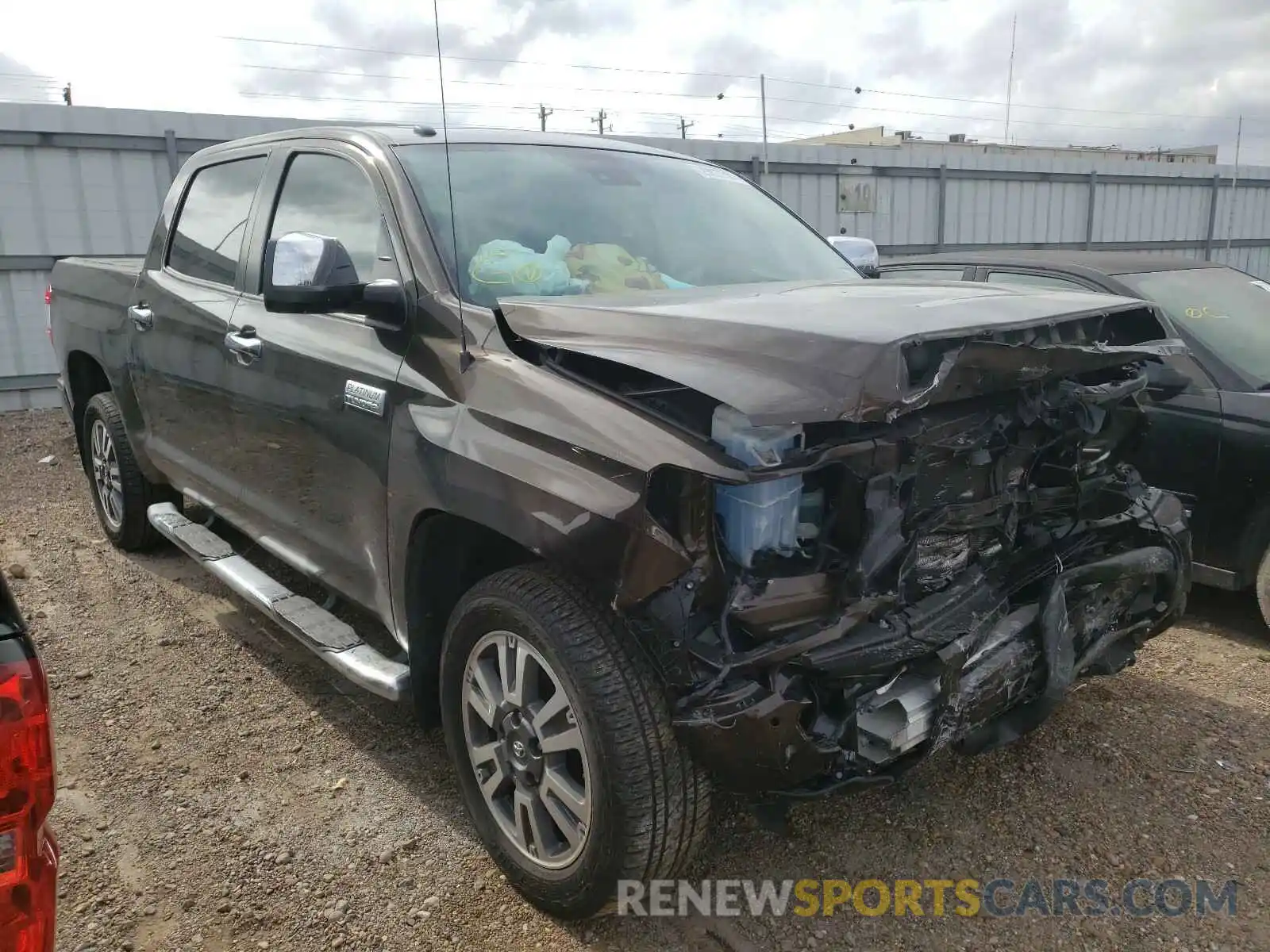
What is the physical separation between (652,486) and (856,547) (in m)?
0.49

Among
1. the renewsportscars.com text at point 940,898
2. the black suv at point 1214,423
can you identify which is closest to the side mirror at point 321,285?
the renewsportscars.com text at point 940,898

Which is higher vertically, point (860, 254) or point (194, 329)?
point (860, 254)

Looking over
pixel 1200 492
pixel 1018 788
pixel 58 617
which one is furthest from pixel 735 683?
pixel 58 617

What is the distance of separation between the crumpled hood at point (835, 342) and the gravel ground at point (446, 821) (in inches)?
54.5

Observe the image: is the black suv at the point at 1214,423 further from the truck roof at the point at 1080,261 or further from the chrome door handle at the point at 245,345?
Result: the chrome door handle at the point at 245,345

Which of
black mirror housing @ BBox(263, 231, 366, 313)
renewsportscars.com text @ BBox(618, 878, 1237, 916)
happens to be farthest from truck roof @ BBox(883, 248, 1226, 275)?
black mirror housing @ BBox(263, 231, 366, 313)

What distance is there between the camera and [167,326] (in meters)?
4.18

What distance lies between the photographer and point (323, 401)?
303 centimetres

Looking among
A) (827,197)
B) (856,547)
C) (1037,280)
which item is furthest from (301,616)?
(827,197)

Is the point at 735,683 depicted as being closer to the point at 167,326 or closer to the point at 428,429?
the point at 428,429

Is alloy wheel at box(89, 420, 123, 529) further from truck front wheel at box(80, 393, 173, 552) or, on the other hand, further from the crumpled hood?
the crumpled hood

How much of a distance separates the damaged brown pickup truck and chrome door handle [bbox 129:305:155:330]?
99cm

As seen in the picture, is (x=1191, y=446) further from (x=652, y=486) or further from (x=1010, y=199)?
(x=1010, y=199)

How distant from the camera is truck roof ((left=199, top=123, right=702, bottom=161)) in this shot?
3213 mm
